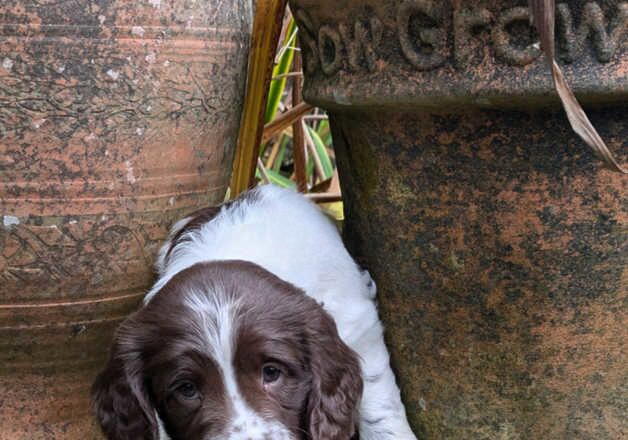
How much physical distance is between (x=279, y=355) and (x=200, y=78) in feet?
3.24

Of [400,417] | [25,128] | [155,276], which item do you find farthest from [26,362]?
[400,417]

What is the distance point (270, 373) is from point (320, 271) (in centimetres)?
56

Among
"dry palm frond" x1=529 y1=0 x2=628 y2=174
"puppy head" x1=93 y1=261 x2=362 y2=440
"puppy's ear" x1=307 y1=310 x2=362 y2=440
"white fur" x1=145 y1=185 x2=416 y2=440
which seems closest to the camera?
"dry palm frond" x1=529 y1=0 x2=628 y2=174

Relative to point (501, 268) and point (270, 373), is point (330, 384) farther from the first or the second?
point (501, 268)

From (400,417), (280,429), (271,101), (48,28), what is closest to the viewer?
(280,429)

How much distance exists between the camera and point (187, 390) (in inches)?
96.3

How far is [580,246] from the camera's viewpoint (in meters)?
2.48

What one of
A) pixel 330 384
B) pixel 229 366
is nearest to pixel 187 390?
pixel 229 366

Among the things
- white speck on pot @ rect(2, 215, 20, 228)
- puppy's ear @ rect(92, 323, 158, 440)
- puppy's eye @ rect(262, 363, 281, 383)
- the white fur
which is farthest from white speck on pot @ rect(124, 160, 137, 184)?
puppy's eye @ rect(262, 363, 281, 383)

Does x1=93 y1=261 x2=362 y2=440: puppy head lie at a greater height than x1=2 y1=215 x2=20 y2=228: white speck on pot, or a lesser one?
lesser

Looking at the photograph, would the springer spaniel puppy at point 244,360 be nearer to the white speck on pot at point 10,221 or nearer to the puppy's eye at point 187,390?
the puppy's eye at point 187,390

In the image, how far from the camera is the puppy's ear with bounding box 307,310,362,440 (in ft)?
8.11

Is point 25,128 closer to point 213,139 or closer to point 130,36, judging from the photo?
point 130,36

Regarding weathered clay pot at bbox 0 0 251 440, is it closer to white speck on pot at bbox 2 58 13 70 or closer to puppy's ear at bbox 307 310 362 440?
white speck on pot at bbox 2 58 13 70
